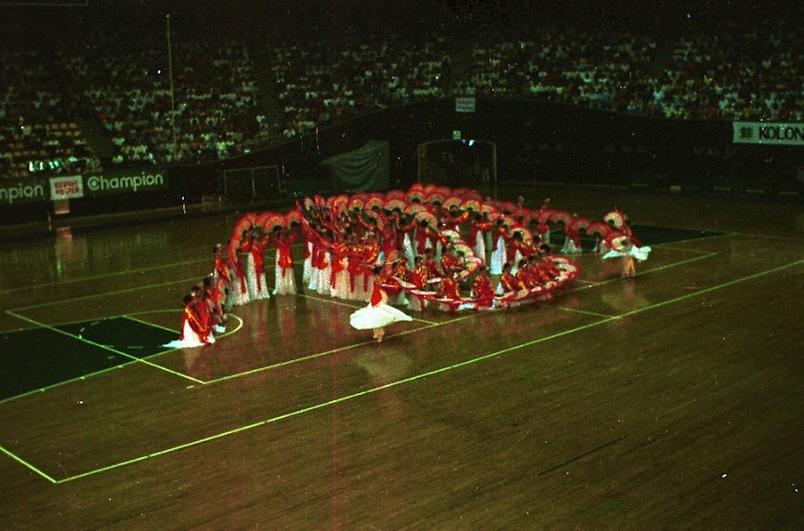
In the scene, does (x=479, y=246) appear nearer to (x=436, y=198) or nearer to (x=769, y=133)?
(x=436, y=198)

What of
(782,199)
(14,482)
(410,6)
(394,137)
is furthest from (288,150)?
(14,482)

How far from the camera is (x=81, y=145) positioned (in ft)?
120

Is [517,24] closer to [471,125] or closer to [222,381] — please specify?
[471,125]

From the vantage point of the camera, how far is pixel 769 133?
112 ft

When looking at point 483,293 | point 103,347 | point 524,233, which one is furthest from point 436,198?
point 103,347

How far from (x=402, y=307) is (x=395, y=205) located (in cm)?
319

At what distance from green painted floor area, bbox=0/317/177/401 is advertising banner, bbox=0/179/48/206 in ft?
45.5

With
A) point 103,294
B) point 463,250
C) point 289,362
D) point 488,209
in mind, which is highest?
point 488,209

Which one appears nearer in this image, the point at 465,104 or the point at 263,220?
the point at 263,220

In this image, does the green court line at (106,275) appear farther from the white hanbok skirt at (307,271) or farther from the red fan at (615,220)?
the red fan at (615,220)

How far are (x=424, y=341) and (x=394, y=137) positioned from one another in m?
24.4

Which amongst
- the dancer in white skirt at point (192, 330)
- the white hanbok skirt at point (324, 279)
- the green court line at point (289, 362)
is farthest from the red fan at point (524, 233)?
the dancer in white skirt at point (192, 330)

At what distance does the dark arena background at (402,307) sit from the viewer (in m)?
11.1

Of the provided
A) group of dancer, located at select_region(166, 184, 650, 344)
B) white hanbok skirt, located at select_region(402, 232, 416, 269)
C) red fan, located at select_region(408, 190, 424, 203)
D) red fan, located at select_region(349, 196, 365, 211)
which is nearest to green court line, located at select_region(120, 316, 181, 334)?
group of dancer, located at select_region(166, 184, 650, 344)
